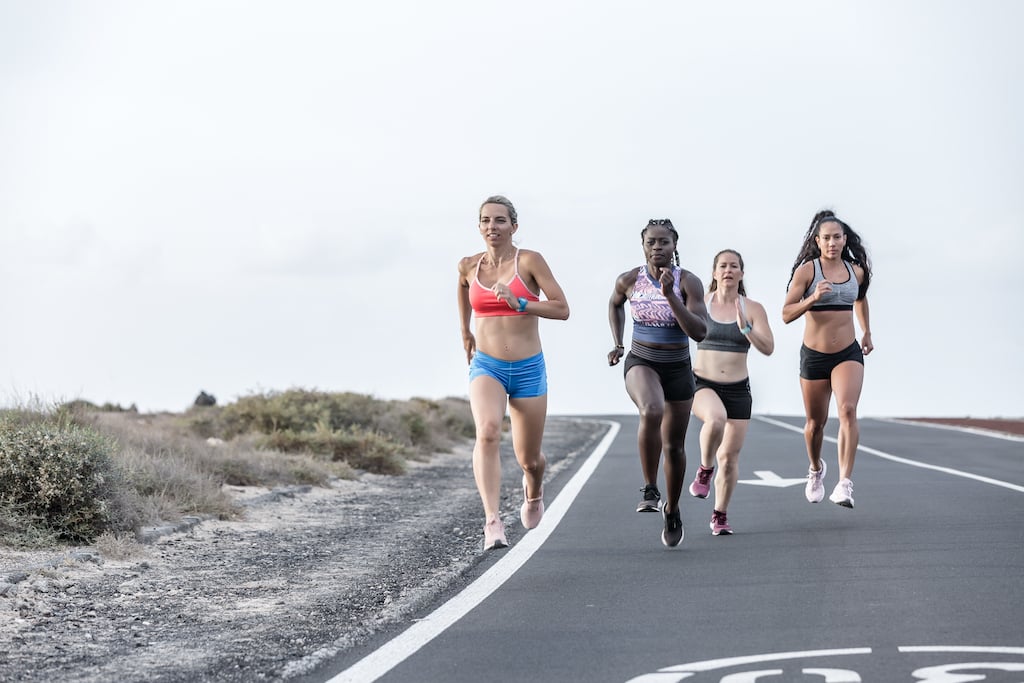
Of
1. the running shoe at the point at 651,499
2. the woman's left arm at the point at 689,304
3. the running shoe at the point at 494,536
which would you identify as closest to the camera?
the running shoe at the point at 494,536

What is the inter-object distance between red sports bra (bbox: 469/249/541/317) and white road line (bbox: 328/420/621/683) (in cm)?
177

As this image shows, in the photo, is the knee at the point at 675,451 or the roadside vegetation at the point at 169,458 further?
the roadside vegetation at the point at 169,458

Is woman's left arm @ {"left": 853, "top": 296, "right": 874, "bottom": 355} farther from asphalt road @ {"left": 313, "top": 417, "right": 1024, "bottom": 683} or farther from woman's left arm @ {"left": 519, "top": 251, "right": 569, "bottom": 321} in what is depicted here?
woman's left arm @ {"left": 519, "top": 251, "right": 569, "bottom": 321}

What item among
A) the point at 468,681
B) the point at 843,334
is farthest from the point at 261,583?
the point at 843,334

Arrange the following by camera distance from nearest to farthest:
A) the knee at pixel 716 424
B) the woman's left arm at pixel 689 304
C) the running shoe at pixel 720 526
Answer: the woman's left arm at pixel 689 304 < the knee at pixel 716 424 < the running shoe at pixel 720 526

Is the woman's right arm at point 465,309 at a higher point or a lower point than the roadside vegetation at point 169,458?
higher

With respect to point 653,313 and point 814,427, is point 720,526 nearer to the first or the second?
point 814,427

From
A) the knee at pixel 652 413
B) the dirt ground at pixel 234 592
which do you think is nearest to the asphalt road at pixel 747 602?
the dirt ground at pixel 234 592

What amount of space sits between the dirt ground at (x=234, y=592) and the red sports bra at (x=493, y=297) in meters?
1.81

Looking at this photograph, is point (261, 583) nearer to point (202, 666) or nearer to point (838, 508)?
point (202, 666)

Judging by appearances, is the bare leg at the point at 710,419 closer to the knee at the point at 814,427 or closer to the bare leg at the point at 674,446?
the bare leg at the point at 674,446

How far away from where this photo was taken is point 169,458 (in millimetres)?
15852

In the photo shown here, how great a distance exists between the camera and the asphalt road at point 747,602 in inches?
247

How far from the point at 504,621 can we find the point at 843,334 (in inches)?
221
